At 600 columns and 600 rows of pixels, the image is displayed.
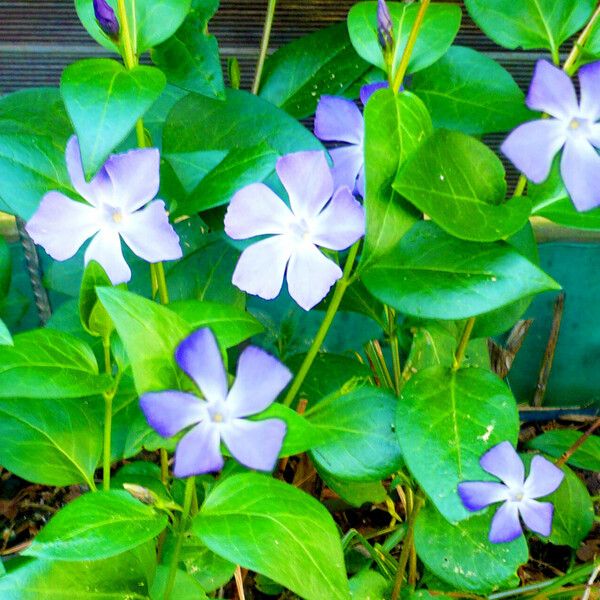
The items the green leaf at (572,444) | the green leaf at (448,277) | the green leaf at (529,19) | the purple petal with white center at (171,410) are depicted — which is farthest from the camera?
the green leaf at (572,444)

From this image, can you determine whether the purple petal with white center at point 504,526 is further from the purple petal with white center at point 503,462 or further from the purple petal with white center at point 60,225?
the purple petal with white center at point 60,225

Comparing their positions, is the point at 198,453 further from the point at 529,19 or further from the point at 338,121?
the point at 529,19

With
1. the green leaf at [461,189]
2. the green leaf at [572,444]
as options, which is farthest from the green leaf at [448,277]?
the green leaf at [572,444]

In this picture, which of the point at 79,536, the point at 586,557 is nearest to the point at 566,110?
the point at 79,536

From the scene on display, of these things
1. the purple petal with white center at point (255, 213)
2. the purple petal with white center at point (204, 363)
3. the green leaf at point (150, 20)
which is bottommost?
the purple petal with white center at point (204, 363)

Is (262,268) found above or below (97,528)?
above

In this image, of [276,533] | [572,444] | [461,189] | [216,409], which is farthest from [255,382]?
[572,444]
